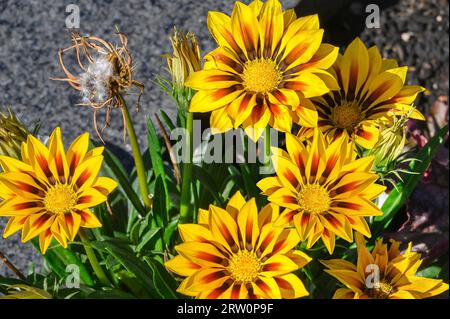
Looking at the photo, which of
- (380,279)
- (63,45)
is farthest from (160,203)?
(63,45)

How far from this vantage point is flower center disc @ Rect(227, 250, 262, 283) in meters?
1.38

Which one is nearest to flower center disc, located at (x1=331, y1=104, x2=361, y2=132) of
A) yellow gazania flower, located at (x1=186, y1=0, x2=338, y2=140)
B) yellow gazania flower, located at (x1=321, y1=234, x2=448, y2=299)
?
yellow gazania flower, located at (x1=186, y1=0, x2=338, y2=140)

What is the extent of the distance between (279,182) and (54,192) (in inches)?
18.3

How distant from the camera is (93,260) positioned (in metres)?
1.57

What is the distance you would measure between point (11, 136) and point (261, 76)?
55 cm

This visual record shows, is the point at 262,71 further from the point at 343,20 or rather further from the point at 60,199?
the point at 343,20

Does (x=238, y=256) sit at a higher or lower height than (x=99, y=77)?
lower

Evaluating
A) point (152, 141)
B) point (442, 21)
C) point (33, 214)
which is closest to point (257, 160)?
point (152, 141)

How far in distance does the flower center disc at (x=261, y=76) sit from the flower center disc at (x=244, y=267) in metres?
0.34

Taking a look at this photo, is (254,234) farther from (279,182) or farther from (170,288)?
(170,288)

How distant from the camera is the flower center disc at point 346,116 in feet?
4.94

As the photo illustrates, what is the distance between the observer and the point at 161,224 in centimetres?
179

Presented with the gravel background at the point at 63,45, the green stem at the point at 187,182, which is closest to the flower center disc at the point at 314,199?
the green stem at the point at 187,182

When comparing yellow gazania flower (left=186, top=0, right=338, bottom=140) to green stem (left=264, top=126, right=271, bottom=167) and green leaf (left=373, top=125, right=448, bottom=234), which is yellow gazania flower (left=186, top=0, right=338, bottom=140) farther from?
green leaf (left=373, top=125, right=448, bottom=234)
